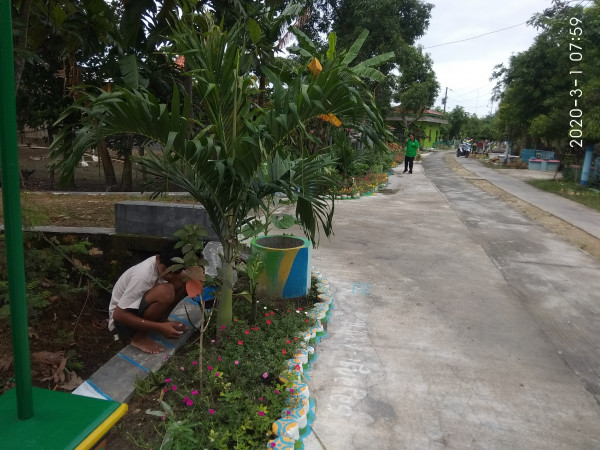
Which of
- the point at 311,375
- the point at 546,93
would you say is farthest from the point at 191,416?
the point at 546,93

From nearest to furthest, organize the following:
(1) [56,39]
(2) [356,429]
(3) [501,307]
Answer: (2) [356,429], (3) [501,307], (1) [56,39]

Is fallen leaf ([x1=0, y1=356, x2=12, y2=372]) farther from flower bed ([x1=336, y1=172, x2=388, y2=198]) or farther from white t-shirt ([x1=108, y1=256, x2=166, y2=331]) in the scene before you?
flower bed ([x1=336, y1=172, x2=388, y2=198])

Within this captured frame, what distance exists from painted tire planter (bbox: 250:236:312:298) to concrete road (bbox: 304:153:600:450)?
0.45 m

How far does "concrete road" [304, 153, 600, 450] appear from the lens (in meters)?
2.36

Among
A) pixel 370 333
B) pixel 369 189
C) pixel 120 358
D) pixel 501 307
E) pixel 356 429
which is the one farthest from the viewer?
pixel 369 189

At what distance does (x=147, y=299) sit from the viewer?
2.79 m

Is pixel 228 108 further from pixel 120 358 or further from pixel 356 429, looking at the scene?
pixel 356 429

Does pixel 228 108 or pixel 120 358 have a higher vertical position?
pixel 228 108

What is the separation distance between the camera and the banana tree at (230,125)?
228 centimetres

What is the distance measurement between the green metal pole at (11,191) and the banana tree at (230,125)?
1178 mm

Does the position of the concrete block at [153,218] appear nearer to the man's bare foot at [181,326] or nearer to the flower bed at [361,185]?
the man's bare foot at [181,326]

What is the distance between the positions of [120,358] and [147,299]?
0.38 metres
